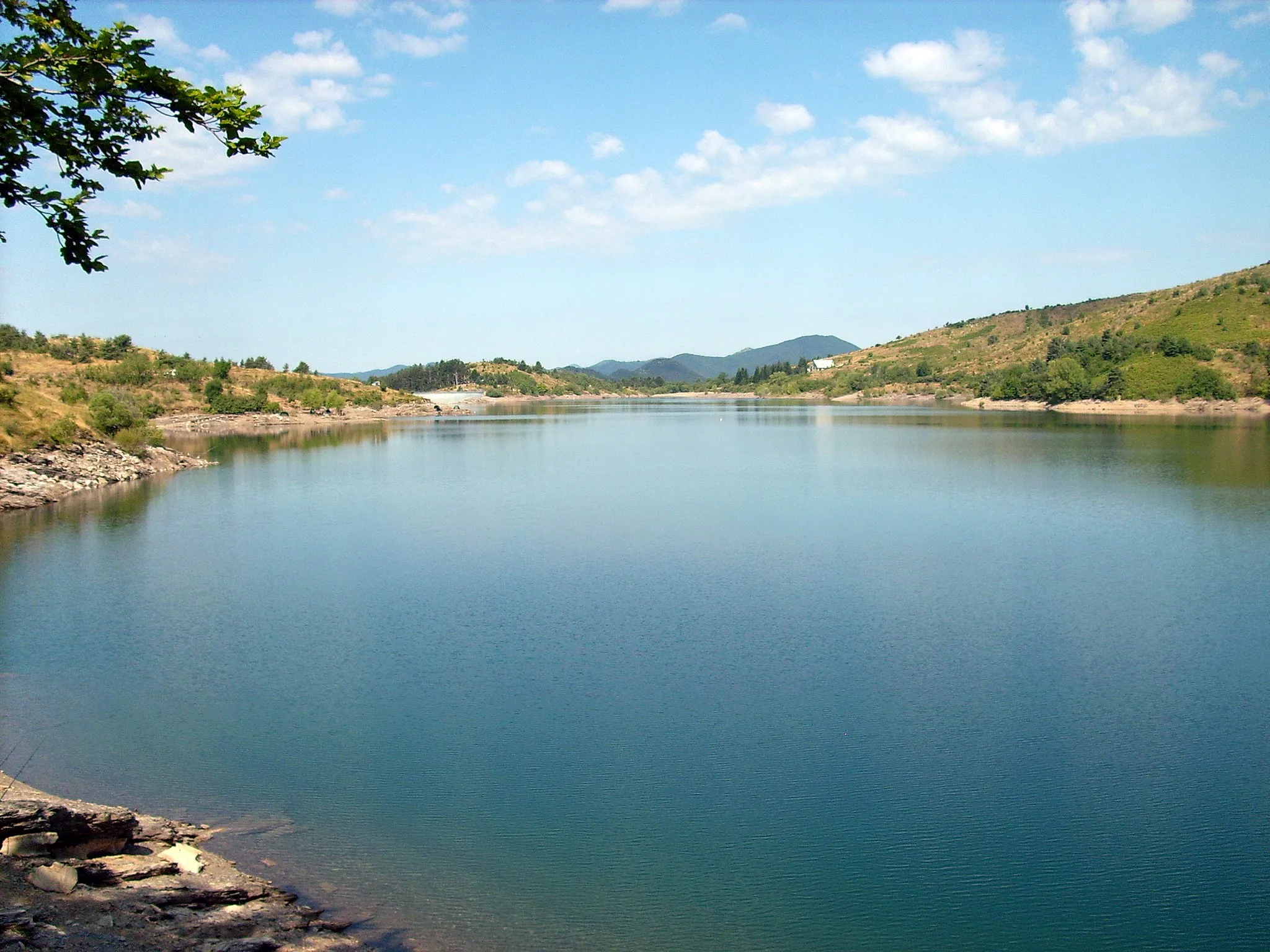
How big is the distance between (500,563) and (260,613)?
5.45 meters

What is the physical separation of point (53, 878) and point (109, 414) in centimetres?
4212

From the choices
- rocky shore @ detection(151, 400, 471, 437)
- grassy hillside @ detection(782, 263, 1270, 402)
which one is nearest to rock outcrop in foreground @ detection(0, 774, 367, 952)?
rocky shore @ detection(151, 400, 471, 437)

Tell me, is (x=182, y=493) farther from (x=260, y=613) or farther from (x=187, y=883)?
(x=187, y=883)

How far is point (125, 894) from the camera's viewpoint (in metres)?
6.71

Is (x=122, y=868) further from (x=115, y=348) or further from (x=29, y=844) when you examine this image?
(x=115, y=348)

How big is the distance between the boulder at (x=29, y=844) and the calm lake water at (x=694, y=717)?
1589 mm

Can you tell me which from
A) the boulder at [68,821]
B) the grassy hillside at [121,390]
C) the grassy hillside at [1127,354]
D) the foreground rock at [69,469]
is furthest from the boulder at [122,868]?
the grassy hillside at [1127,354]

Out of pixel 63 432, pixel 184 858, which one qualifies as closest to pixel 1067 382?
pixel 63 432

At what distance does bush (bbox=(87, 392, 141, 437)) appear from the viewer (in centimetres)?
4256

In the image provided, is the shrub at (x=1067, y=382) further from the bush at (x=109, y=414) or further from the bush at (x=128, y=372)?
the bush at (x=128, y=372)

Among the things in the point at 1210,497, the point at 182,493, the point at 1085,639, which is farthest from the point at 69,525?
the point at 1210,497

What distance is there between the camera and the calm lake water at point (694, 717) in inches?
304

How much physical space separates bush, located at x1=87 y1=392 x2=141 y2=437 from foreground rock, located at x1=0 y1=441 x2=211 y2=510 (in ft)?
5.52

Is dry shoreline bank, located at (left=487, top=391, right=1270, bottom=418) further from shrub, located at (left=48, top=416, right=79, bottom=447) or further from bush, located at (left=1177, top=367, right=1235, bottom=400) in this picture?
shrub, located at (left=48, top=416, right=79, bottom=447)
